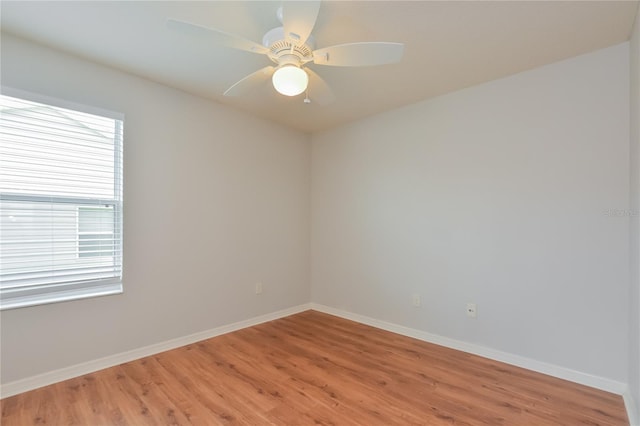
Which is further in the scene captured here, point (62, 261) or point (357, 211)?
point (357, 211)

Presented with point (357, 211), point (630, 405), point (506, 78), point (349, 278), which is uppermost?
point (506, 78)

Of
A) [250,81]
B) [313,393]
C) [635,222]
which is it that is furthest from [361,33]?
[313,393]

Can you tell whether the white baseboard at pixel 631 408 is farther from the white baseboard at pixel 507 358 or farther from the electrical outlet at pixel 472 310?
the electrical outlet at pixel 472 310

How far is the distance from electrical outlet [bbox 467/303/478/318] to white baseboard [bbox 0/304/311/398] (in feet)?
7.12

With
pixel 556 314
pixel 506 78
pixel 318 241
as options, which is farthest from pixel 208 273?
pixel 506 78

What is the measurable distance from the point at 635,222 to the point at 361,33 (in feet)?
6.75

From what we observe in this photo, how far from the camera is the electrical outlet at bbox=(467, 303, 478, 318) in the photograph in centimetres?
275

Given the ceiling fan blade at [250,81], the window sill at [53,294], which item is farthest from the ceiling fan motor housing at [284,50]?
the window sill at [53,294]

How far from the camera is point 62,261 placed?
90.6 inches

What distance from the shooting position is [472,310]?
277 centimetres

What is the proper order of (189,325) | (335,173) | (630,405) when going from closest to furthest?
(630,405) < (189,325) < (335,173)

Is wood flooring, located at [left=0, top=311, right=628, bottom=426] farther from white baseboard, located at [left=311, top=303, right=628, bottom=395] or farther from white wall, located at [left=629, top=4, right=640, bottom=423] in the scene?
white wall, located at [left=629, top=4, right=640, bottom=423]

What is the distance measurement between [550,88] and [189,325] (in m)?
3.69

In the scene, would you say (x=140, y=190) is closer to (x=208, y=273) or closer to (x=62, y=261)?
(x=62, y=261)
